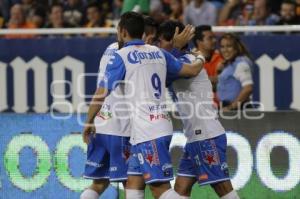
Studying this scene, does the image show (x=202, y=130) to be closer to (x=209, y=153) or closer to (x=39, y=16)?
(x=209, y=153)

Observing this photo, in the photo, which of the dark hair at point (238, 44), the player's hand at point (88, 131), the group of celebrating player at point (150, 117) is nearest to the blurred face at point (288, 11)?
the dark hair at point (238, 44)

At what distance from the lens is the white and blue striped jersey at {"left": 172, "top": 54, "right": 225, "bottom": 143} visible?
10664mm

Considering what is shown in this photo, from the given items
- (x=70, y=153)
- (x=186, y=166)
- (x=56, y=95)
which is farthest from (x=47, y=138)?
(x=56, y=95)

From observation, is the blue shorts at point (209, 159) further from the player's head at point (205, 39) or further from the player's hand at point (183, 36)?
the player's head at point (205, 39)

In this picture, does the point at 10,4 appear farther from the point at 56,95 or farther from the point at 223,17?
the point at 223,17

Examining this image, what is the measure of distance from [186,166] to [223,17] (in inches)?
238

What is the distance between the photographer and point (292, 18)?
624 inches

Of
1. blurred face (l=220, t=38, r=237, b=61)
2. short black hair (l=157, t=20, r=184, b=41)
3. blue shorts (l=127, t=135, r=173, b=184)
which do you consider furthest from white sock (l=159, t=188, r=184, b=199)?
blurred face (l=220, t=38, r=237, b=61)

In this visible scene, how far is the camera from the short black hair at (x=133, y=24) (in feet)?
33.0

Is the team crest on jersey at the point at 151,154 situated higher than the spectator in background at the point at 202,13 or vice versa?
the spectator in background at the point at 202,13

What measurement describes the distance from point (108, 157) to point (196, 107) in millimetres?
1110

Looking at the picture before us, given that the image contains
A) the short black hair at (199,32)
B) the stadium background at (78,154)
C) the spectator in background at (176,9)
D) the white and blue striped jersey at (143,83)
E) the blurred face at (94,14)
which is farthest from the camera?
the blurred face at (94,14)

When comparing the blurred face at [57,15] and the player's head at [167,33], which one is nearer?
the player's head at [167,33]

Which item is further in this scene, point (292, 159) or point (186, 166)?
point (292, 159)
